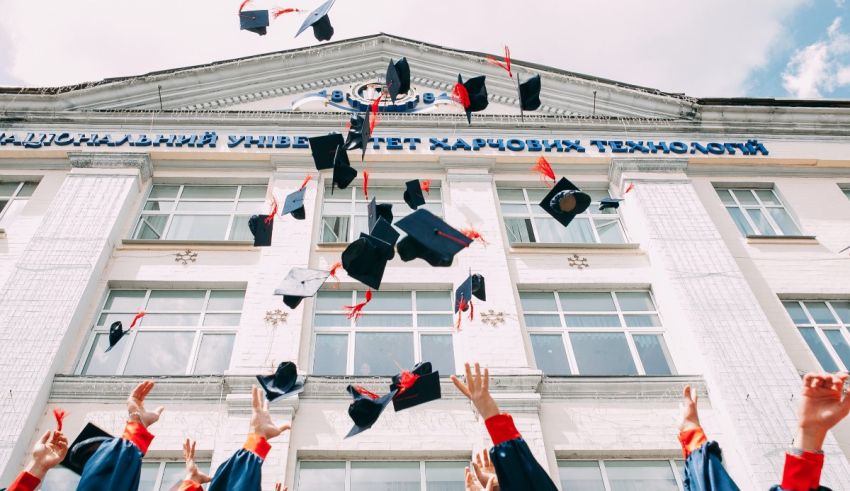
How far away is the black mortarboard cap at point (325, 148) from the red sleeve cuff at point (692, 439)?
7.26 m

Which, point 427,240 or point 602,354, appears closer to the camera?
point 427,240

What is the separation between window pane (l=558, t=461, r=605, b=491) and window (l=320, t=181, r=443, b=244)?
17.9 feet

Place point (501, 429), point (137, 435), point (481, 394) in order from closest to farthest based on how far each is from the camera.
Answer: point (501, 429), point (481, 394), point (137, 435)

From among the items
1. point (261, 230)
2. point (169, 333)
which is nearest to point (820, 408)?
point (261, 230)

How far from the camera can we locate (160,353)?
30.7 feet

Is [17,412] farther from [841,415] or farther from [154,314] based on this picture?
[841,415]

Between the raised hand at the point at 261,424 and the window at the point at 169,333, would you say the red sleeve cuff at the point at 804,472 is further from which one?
the window at the point at 169,333

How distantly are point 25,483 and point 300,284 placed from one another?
444 cm

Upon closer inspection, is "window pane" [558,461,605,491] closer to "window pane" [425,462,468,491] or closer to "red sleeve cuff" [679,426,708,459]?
"window pane" [425,462,468,491]

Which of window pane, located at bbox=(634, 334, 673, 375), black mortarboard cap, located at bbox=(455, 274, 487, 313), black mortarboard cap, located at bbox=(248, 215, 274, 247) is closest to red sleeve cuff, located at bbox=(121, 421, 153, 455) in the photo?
black mortarboard cap, located at bbox=(248, 215, 274, 247)

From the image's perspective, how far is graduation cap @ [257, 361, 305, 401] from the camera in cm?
747

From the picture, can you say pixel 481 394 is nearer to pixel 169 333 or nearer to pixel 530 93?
pixel 169 333

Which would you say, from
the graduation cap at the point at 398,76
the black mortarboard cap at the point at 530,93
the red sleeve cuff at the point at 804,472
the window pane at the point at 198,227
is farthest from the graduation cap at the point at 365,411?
the black mortarboard cap at the point at 530,93

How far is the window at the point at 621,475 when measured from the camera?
7922mm
